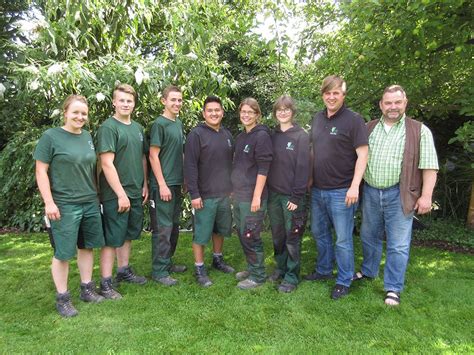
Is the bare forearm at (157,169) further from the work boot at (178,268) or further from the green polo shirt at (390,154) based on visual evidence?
the green polo shirt at (390,154)

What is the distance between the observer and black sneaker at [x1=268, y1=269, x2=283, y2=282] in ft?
12.1

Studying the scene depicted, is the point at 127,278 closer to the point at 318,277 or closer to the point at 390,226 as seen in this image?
the point at 318,277

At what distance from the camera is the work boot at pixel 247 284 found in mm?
3523

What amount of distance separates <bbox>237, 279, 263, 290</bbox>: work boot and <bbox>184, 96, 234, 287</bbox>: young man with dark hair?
31cm

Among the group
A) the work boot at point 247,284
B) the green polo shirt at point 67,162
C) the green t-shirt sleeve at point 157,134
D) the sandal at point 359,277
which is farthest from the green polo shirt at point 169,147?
the sandal at point 359,277


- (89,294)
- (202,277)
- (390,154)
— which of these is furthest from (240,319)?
(390,154)

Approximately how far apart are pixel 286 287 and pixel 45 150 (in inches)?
93.2

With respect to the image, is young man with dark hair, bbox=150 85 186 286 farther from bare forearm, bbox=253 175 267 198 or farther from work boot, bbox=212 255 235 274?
bare forearm, bbox=253 175 267 198

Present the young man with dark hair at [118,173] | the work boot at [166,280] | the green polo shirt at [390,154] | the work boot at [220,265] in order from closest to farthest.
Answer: the green polo shirt at [390,154] < the young man with dark hair at [118,173] < the work boot at [166,280] < the work boot at [220,265]

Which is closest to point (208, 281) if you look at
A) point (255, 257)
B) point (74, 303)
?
point (255, 257)

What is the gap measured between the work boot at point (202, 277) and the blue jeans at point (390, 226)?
1.58 meters

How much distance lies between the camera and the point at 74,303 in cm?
325

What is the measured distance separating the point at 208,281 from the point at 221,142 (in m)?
1.37

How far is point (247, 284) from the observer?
11.6ft
